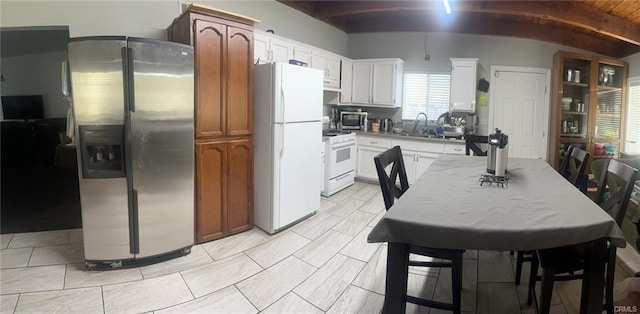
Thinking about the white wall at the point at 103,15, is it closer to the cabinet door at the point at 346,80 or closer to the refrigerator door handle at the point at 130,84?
the refrigerator door handle at the point at 130,84

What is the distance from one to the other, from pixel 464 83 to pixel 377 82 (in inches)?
52.4

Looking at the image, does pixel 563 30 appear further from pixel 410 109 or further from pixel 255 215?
pixel 255 215

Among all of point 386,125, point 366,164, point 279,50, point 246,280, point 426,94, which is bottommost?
point 246,280

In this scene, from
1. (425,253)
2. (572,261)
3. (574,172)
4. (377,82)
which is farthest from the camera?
(377,82)

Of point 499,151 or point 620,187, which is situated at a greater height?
point 499,151

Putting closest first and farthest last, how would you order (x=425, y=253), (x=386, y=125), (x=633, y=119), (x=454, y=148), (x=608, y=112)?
1. (x=425, y=253)
2. (x=454, y=148)
3. (x=633, y=119)
4. (x=608, y=112)
5. (x=386, y=125)

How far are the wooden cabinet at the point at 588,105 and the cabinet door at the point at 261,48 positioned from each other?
4.24 metres

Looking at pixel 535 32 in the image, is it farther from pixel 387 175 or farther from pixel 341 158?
pixel 387 175

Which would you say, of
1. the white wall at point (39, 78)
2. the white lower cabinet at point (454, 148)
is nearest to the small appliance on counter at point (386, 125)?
the white lower cabinet at point (454, 148)

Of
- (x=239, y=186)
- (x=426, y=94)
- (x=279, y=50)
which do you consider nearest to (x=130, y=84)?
(x=239, y=186)

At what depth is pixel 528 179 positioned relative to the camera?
7.46 ft

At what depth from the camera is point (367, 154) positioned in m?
5.38

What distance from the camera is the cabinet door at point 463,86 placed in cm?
495

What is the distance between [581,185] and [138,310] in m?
3.33
